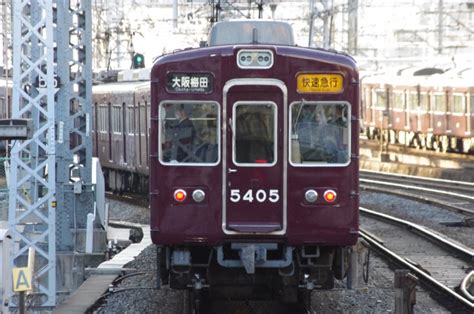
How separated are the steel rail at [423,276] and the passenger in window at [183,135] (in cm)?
327

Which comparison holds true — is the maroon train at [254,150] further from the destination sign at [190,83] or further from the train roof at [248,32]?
the train roof at [248,32]

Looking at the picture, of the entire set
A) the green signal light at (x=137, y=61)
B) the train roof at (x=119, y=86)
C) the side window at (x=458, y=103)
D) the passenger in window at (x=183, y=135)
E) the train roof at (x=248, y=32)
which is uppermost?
the green signal light at (x=137, y=61)

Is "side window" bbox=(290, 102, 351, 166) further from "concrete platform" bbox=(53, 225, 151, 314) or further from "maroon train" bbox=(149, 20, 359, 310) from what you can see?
"concrete platform" bbox=(53, 225, 151, 314)

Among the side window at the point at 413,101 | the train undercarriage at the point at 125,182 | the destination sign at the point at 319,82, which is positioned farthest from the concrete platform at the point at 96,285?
the side window at the point at 413,101

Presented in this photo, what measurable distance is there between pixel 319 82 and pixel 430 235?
25.6ft

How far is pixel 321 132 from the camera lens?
10.2 meters

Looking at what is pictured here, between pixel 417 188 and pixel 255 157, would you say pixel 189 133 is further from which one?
pixel 417 188

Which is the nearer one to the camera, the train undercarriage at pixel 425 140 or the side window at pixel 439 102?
the train undercarriage at pixel 425 140

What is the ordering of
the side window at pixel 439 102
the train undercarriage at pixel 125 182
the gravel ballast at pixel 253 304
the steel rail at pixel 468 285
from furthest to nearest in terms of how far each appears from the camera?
the side window at pixel 439 102
the train undercarriage at pixel 125 182
the steel rail at pixel 468 285
the gravel ballast at pixel 253 304

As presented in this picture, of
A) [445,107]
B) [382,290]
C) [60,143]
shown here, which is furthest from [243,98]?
[445,107]

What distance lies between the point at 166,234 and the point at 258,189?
86cm

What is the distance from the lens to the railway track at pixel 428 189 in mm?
22625

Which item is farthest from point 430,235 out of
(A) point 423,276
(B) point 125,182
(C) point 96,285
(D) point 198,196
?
(B) point 125,182

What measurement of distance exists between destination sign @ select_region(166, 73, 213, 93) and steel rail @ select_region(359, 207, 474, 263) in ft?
20.3
